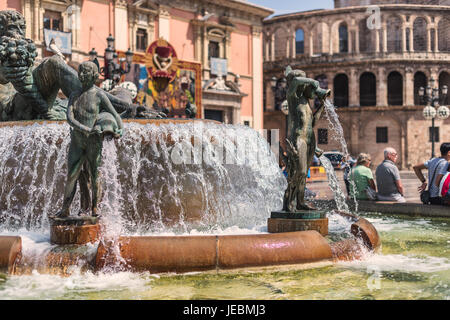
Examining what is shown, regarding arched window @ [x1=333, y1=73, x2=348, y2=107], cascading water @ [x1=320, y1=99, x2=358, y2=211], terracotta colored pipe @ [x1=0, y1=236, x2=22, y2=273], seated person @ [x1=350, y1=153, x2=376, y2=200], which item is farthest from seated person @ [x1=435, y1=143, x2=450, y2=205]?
arched window @ [x1=333, y1=73, x2=348, y2=107]

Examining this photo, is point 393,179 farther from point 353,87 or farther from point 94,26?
point 353,87

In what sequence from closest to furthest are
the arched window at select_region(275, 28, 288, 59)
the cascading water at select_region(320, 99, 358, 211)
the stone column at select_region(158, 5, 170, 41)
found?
the cascading water at select_region(320, 99, 358, 211)
the stone column at select_region(158, 5, 170, 41)
the arched window at select_region(275, 28, 288, 59)

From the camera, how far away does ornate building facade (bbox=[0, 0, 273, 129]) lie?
2194 cm

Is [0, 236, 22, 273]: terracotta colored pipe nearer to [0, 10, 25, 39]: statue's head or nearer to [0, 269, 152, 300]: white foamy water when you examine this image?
[0, 269, 152, 300]: white foamy water

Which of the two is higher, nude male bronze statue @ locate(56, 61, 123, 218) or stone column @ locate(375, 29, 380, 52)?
stone column @ locate(375, 29, 380, 52)

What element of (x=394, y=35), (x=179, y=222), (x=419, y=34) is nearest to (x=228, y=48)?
(x=394, y=35)

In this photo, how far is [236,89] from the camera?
2891 centimetres

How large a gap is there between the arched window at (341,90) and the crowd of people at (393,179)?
33388 mm

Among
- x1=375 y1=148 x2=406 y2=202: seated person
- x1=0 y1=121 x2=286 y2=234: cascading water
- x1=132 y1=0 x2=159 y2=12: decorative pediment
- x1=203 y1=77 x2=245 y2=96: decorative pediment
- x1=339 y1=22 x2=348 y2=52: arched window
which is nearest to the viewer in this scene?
x1=0 y1=121 x2=286 y2=234: cascading water

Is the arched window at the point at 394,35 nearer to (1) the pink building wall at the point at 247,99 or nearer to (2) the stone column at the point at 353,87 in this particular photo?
(2) the stone column at the point at 353,87

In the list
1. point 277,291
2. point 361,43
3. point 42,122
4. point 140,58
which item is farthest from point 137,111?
point 361,43

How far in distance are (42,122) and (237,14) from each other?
2564cm

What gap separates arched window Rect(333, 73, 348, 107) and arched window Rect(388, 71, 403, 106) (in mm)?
3418

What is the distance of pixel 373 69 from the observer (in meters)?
39.8
